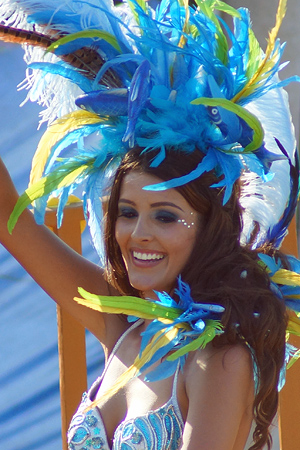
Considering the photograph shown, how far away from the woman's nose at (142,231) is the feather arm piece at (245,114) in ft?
0.91

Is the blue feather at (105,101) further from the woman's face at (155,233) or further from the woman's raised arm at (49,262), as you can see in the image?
the woman's raised arm at (49,262)

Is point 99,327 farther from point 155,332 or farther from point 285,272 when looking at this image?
point 285,272

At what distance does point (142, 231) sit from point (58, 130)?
0.34m

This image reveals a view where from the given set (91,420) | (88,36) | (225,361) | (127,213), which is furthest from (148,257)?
(88,36)

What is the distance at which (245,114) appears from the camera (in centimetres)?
173

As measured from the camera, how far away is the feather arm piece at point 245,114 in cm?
169

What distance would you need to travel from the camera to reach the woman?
5.63ft

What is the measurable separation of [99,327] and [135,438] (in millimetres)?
445

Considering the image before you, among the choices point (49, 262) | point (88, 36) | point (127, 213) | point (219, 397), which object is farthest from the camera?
point (49, 262)

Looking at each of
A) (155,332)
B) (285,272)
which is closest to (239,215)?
(285,272)

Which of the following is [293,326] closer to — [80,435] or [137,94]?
[80,435]

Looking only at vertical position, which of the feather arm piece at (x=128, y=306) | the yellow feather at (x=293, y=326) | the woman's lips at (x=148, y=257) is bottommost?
the yellow feather at (x=293, y=326)

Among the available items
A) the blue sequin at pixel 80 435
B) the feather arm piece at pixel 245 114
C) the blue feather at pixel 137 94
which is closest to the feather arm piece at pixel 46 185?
the blue feather at pixel 137 94

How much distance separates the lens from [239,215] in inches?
76.6
